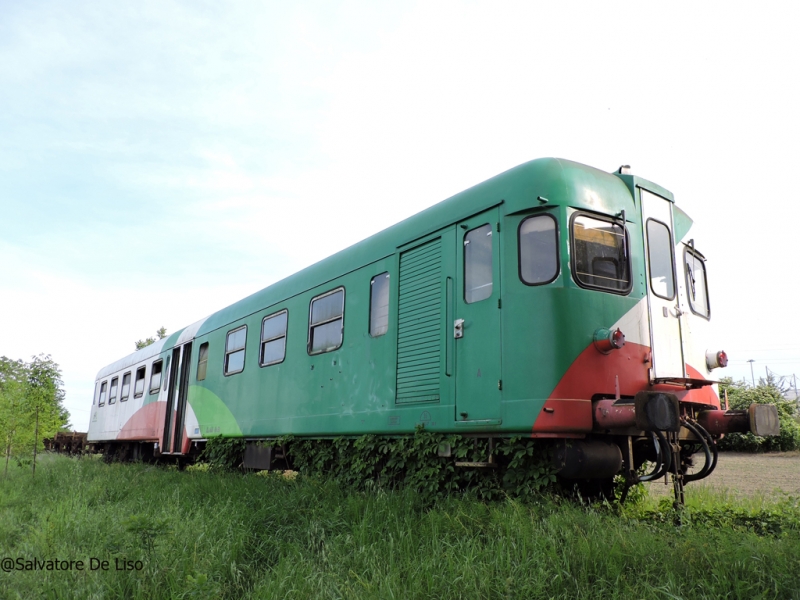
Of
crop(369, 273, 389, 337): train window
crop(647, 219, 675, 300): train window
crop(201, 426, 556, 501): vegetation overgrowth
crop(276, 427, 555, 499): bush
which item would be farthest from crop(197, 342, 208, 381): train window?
crop(647, 219, 675, 300): train window

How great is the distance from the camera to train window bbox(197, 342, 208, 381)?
11.9 meters

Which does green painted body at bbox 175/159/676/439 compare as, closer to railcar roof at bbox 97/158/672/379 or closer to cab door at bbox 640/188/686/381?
railcar roof at bbox 97/158/672/379

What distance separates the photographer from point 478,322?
5.61 meters

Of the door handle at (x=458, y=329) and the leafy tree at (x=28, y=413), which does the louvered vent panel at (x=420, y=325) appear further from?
the leafy tree at (x=28, y=413)

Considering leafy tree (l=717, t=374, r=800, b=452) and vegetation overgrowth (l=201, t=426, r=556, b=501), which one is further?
leafy tree (l=717, t=374, r=800, b=452)

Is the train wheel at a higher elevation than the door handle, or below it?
below

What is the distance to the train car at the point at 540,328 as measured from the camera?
501 cm

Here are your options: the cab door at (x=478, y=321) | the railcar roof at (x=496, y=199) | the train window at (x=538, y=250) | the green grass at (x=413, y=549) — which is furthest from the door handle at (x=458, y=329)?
the green grass at (x=413, y=549)

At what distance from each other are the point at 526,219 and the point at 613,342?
1.28 meters

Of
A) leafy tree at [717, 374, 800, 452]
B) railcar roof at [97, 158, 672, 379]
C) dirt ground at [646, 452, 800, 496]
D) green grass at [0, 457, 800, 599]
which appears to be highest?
railcar roof at [97, 158, 672, 379]

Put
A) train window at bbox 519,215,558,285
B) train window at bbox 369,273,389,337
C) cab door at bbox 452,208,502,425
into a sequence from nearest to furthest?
train window at bbox 519,215,558,285, cab door at bbox 452,208,502,425, train window at bbox 369,273,389,337

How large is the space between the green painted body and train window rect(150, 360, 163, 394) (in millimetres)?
6933

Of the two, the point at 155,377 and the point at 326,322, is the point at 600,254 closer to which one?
the point at 326,322

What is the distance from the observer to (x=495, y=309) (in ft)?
17.9
